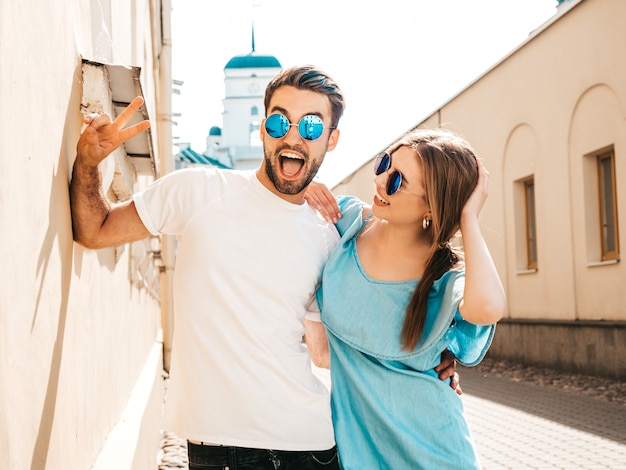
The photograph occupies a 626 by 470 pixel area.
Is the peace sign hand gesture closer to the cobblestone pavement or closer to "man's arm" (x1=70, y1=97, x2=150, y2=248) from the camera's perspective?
"man's arm" (x1=70, y1=97, x2=150, y2=248)

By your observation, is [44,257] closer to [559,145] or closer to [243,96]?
[559,145]

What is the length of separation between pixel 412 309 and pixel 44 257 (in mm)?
1324

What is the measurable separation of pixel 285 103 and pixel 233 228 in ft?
1.70

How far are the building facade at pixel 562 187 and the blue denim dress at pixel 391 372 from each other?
10.6m

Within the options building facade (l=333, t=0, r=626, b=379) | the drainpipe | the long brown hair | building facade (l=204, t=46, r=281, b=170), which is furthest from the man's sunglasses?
building facade (l=204, t=46, r=281, b=170)

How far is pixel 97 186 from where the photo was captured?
88.4 inches

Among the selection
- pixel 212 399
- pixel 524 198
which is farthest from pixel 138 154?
pixel 524 198

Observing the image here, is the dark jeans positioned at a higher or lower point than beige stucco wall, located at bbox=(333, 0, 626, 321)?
lower

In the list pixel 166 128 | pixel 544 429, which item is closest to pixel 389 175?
pixel 544 429

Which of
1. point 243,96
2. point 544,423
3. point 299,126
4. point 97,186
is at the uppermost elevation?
point 243,96

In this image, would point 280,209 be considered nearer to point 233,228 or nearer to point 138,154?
point 233,228

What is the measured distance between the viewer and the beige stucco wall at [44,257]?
1467 mm

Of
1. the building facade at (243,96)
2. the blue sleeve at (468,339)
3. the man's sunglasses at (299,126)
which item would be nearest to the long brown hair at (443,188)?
the blue sleeve at (468,339)

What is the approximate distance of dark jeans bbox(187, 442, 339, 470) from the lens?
263 centimetres
